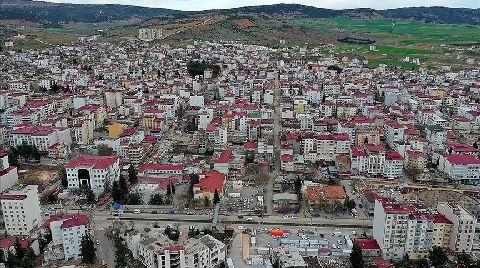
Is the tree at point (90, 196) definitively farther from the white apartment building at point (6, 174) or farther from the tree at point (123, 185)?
the white apartment building at point (6, 174)

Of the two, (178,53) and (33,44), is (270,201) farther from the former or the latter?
(33,44)

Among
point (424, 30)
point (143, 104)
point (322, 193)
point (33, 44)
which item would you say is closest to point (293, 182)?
point (322, 193)

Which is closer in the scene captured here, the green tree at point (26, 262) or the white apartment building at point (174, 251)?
the white apartment building at point (174, 251)

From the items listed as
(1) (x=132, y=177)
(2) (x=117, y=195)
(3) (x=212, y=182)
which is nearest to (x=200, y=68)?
(1) (x=132, y=177)

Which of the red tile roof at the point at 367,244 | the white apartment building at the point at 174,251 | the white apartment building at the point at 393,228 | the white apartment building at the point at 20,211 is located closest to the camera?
the white apartment building at the point at 174,251

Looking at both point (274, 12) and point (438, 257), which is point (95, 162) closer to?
point (438, 257)

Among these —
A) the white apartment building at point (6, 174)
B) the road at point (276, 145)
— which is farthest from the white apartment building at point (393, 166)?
the white apartment building at point (6, 174)
